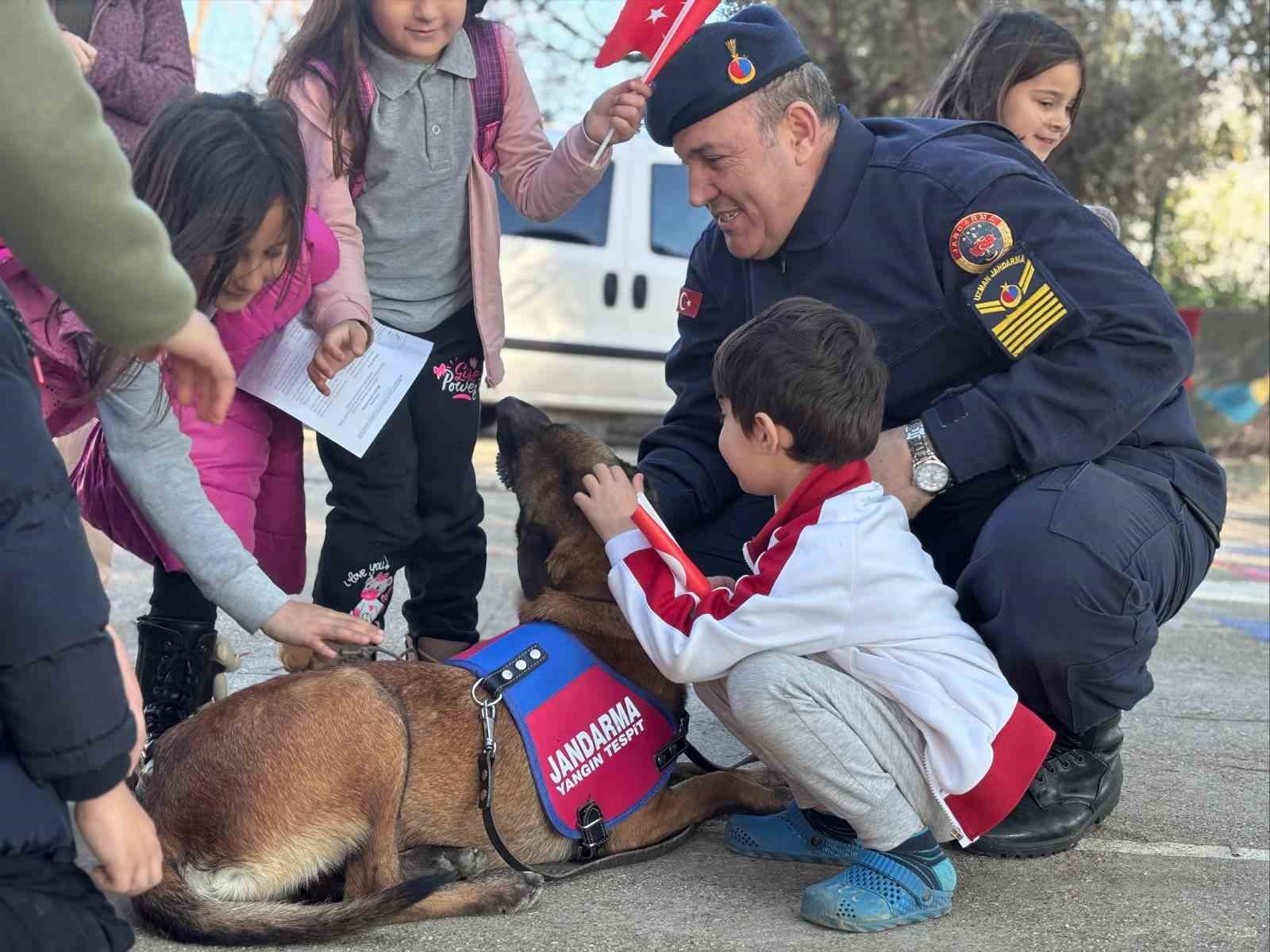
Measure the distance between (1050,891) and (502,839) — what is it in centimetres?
116

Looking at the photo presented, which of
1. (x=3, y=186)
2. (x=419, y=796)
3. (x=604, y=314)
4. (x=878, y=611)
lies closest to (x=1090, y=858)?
(x=878, y=611)

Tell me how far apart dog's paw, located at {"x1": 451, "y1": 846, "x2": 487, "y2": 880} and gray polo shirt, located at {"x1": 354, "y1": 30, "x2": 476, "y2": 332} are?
1395mm

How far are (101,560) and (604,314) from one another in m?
5.72

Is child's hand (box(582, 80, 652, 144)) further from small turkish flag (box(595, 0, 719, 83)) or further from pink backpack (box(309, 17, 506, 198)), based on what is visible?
pink backpack (box(309, 17, 506, 198))

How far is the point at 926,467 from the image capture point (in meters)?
3.07

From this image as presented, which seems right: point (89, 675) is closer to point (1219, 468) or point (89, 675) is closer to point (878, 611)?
point (878, 611)

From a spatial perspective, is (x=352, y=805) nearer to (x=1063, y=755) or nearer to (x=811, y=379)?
(x=811, y=379)

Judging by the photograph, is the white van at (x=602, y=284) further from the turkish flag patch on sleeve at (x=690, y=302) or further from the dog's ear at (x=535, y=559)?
the dog's ear at (x=535, y=559)

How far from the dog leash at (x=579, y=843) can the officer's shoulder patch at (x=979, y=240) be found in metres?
1.46

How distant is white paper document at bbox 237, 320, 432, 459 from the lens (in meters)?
3.30

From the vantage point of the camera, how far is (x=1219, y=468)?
10.9 feet

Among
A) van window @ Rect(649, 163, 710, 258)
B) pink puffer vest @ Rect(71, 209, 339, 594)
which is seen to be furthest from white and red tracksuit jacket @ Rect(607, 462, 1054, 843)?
van window @ Rect(649, 163, 710, 258)

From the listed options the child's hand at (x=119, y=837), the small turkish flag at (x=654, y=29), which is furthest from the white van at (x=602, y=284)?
the child's hand at (x=119, y=837)

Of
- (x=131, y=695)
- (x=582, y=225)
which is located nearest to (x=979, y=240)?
(x=131, y=695)
